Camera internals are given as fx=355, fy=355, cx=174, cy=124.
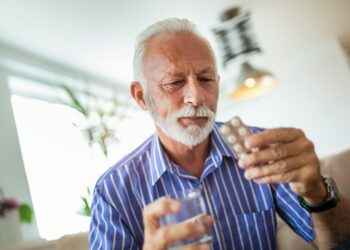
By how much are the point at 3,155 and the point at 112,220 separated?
1.93 m

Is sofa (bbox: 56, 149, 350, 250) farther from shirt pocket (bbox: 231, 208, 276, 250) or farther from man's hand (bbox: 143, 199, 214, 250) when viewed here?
man's hand (bbox: 143, 199, 214, 250)

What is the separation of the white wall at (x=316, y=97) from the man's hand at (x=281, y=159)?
423 cm

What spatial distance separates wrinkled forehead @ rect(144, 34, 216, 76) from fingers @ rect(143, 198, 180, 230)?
57 centimetres

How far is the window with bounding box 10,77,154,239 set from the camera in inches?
116

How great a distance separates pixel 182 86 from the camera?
107 cm

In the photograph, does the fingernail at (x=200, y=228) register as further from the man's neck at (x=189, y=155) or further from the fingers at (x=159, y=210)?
the man's neck at (x=189, y=155)

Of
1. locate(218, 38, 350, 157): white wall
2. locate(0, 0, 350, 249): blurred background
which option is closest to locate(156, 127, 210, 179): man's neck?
locate(0, 0, 350, 249): blurred background

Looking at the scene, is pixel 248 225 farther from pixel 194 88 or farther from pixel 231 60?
pixel 231 60

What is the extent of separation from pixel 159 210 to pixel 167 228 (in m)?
0.03

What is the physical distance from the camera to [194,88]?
103 centimetres

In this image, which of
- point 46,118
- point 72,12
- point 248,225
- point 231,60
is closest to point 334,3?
point 231,60

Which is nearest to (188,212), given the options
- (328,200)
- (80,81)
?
(328,200)

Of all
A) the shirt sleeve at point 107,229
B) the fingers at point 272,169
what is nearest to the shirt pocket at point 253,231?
the shirt sleeve at point 107,229

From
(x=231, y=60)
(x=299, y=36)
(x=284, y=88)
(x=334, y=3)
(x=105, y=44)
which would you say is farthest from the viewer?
(x=284, y=88)
